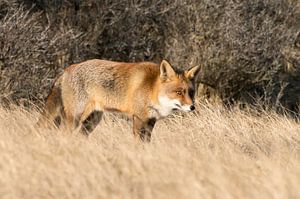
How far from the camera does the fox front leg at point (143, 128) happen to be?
A: 8.11 metres

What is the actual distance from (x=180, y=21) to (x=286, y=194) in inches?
384

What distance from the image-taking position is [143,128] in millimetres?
8320

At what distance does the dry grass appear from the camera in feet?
16.6

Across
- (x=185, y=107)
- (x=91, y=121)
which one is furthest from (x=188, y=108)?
(x=91, y=121)

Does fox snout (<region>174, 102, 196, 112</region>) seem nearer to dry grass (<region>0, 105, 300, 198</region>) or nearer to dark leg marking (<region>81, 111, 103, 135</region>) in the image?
dry grass (<region>0, 105, 300, 198</region>)

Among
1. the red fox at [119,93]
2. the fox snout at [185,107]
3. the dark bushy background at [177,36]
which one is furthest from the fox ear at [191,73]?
the dark bushy background at [177,36]

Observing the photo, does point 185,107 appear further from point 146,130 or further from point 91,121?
point 91,121

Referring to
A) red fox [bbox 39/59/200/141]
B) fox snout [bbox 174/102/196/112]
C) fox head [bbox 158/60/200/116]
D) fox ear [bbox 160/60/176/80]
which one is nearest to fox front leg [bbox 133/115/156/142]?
red fox [bbox 39/59/200/141]

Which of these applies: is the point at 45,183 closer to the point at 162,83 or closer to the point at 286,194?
the point at 286,194

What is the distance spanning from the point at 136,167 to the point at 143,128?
2770 millimetres

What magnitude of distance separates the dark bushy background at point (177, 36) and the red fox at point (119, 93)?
11.2 ft

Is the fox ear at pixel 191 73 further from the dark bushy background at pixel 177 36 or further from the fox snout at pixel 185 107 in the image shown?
the dark bushy background at pixel 177 36

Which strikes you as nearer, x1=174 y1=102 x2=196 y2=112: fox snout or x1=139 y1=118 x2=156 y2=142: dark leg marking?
x1=139 y1=118 x2=156 y2=142: dark leg marking

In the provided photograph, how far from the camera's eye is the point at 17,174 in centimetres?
535
